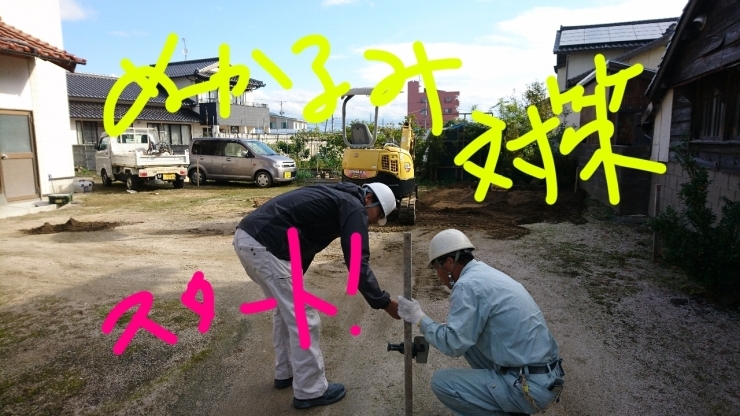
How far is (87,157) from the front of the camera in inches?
795

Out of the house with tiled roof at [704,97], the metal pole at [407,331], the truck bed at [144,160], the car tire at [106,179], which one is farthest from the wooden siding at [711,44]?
the car tire at [106,179]

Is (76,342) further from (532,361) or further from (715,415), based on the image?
(715,415)

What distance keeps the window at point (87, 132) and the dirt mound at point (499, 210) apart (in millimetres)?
15792

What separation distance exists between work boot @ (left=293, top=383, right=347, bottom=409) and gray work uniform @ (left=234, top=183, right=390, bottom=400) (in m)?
0.03

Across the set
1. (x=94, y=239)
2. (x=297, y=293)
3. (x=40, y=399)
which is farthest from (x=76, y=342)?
(x=94, y=239)

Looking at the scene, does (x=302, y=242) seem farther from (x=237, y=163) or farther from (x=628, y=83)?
(x=237, y=163)

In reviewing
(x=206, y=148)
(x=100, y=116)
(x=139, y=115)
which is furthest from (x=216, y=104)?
(x=206, y=148)

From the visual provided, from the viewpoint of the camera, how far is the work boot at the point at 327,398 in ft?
9.93

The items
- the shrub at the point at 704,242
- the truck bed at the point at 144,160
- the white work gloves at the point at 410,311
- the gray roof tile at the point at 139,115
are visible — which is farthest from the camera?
the gray roof tile at the point at 139,115

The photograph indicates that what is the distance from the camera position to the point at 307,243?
10.2 ft

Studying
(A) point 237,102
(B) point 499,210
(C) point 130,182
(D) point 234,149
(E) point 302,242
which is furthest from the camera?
(A) point 237,102

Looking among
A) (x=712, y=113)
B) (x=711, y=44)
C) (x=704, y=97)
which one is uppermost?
(x=711, y=44)

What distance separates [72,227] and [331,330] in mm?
6713

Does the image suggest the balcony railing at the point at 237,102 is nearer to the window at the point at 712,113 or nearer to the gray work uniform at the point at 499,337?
the window at the point at 712,113
